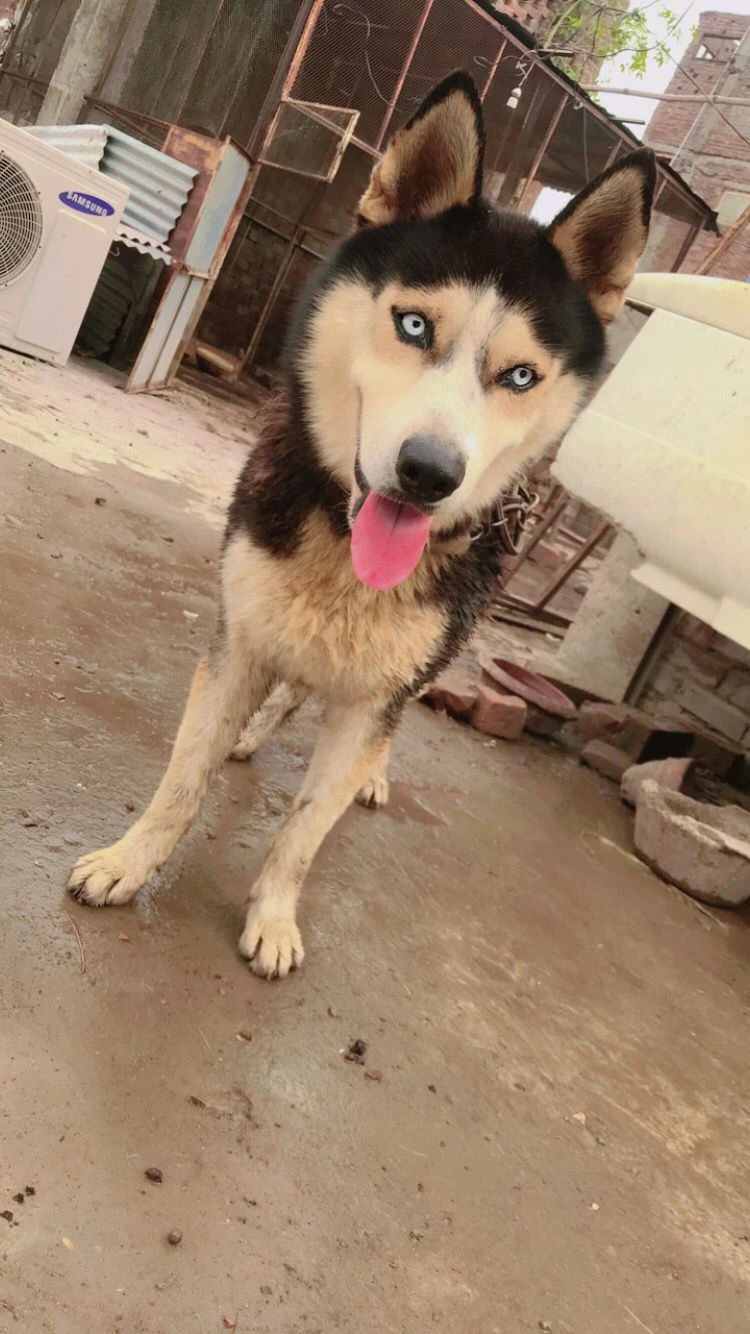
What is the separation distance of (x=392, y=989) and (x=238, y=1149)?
72cm

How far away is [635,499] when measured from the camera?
4.28 m

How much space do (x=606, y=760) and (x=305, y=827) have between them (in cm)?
309

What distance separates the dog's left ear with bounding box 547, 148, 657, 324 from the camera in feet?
6.01

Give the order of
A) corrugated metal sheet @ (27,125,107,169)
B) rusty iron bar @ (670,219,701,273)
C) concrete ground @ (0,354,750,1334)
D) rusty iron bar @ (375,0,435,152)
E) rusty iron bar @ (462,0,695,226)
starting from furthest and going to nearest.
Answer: rusty iron bar @ (670,219,701,273)
rusty iron bar @ (462,0,695,226)
rusty iron bar @ (375,0,435,152)
corrugated metal sheet @ (27,125,107,169)
concrete ground @ (0,354,750,1334)

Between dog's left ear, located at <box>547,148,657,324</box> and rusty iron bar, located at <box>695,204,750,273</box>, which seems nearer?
dog's left ear, located at <box>547,148,657,324</box>

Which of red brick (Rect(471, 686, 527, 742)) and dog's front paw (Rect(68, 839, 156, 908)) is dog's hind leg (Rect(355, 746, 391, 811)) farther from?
red brick (Rect(471, 686, 527, 742))

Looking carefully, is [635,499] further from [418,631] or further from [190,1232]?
[190,1232]

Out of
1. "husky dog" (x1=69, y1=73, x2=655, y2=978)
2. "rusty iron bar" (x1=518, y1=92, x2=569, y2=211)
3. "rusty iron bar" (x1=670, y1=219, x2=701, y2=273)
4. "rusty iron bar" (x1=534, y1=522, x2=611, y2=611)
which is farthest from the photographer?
"rusty iron bar" (x1=670, y1=219, x2=701, y2=273)

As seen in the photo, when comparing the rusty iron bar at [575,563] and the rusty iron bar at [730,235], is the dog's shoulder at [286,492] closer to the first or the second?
the rusty iron bar at [730,235]

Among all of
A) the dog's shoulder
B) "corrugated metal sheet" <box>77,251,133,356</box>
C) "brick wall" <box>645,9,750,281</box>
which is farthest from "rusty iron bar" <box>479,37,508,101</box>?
"brick wall" <box>645,9,750,281</box>

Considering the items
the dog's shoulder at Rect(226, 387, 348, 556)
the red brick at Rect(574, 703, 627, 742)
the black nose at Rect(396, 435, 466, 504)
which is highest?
the black nose at Rect(396, 435, 466, 504)

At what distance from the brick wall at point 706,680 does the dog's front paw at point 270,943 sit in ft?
13.5

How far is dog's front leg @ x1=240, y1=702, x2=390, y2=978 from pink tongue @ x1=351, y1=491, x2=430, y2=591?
15.0 inches

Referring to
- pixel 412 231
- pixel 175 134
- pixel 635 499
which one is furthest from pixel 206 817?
pixel 175 134
